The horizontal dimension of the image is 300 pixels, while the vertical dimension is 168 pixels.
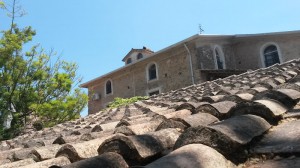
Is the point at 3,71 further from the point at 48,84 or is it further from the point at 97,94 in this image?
the point at 97,94

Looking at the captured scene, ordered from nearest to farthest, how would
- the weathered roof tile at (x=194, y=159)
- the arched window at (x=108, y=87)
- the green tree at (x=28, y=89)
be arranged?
the weathered roof tile at (x=194, y=159) < the green tree at (x=28, y=89) < the arched window at (x=108, y=87)

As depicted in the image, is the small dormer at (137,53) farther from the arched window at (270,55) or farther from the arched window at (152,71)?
the arched window at (270,55)

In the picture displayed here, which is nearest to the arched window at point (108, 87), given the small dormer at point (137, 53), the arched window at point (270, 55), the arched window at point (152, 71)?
the small dormer at point (137, 53)

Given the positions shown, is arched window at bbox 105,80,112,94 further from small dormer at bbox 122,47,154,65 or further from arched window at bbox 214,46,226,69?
arched window at bbox 214,46,226,69

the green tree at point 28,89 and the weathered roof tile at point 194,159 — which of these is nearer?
the weathered roof tile at point 194,159

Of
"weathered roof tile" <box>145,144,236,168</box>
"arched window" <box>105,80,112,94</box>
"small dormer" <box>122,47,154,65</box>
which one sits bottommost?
"weathered roof tile" <box>145,144,236,168</box>

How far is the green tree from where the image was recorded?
15859mm

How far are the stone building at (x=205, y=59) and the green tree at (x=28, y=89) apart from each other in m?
5.12

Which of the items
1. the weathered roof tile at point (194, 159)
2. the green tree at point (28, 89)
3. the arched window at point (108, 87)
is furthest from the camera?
the arched window at point (108, 87)

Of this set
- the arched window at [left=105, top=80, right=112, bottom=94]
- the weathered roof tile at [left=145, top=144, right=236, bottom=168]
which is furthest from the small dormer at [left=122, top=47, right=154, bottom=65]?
the weathered roof tile at [left=145, top=144, right=236, bottom=168]

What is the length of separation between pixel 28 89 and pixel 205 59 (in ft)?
34.6

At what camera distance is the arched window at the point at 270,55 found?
17.4m

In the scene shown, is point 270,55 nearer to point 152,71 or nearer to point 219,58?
point 219,58

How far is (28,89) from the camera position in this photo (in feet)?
55.5
